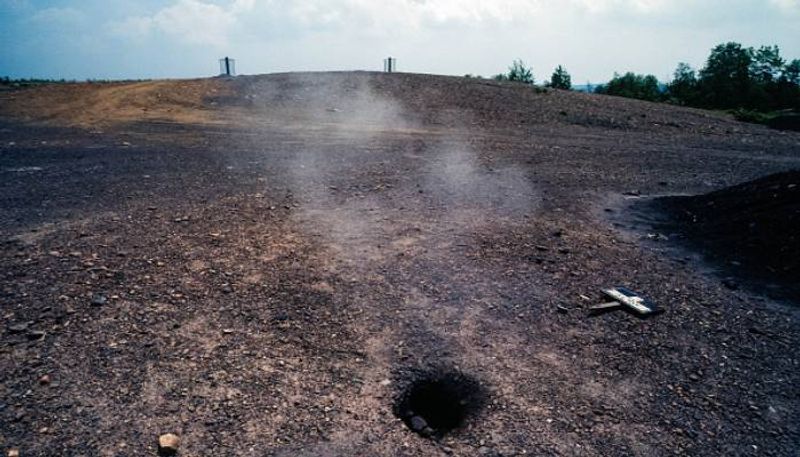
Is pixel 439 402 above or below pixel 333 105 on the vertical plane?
below

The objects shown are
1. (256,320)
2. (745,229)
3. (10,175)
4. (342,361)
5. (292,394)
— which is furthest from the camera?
(10,175)

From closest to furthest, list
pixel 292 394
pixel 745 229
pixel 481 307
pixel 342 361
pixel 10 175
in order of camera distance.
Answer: pixel 292 394
pixel 342 361
pixel 481 307
pixel 745 229
pixel 10 175

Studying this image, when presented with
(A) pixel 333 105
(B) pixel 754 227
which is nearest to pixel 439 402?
(B) pixel 754 227

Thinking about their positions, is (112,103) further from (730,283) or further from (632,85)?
(632,85)

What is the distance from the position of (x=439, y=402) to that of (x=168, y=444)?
1.52 m

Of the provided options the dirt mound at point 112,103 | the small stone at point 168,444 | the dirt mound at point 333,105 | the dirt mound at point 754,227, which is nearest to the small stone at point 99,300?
the small stone at point 168,444

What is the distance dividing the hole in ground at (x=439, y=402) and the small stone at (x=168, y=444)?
1184 mm

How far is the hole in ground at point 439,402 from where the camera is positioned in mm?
2537

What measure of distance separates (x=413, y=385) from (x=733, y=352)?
232cm

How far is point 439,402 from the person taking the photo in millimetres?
2719

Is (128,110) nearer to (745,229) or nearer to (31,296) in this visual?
(31,296)

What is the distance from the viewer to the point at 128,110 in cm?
1259

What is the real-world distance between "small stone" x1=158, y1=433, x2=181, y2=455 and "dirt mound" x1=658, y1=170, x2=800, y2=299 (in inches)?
192

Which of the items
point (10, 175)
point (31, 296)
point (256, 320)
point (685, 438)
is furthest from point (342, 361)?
point (10, 175)
